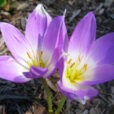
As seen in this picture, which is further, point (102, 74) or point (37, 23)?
point (37, 23)

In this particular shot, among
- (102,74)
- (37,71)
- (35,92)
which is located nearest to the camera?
(37,71)

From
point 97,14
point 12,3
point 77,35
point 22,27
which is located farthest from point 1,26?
point 97,14

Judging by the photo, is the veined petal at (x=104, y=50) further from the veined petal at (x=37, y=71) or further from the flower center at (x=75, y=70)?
the veined petal at (x=37, y=71)

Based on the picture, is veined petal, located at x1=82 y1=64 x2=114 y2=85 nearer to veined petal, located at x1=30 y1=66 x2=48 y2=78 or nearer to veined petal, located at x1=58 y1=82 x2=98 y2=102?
veined petal, located at x1=58 y1=82 x2=98 y2=102

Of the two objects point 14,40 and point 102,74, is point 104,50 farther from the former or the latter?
point 14,40

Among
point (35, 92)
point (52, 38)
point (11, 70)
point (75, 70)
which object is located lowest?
point (35, 92)

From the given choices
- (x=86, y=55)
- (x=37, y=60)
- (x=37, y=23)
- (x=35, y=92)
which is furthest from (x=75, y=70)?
(x=35, y=92)

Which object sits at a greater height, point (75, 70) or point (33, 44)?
point (33, 44)

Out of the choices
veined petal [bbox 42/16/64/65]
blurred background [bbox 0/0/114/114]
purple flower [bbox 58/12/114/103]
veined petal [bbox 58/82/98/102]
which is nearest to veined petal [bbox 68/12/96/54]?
purple flower [bbox 58/12/114/103]

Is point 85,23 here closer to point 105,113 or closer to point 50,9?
point 105,113
